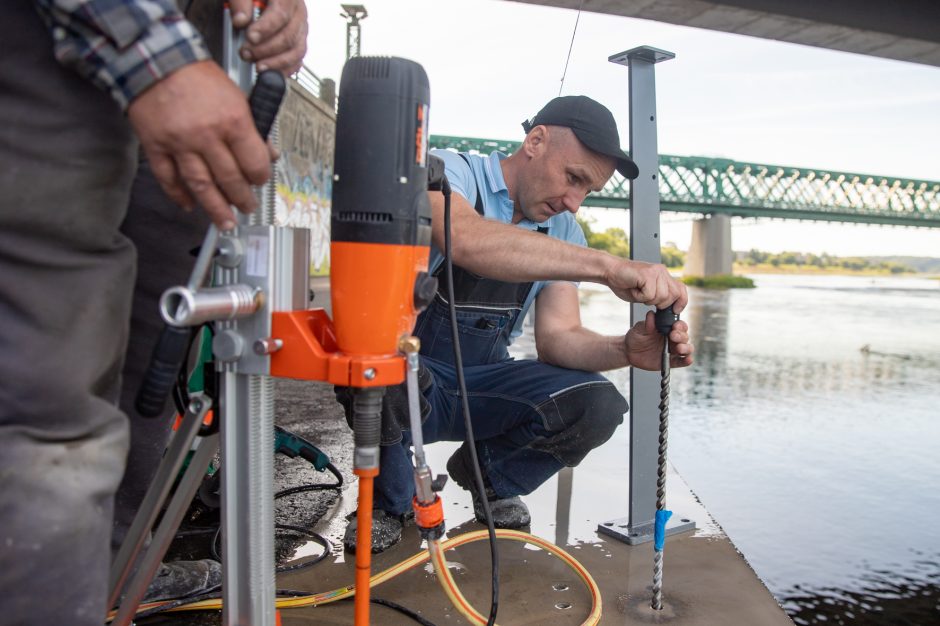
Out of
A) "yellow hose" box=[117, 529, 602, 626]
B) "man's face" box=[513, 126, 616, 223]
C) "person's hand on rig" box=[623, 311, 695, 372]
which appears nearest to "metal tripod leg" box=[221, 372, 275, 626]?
"yellow hose" box=[117, 529, 602, 626]

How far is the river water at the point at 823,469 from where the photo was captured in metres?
2.61

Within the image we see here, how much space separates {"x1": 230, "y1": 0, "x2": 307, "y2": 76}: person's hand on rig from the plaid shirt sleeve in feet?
0.65

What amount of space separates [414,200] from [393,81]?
194 millimetres

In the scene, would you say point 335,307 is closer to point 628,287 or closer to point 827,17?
point 628,287

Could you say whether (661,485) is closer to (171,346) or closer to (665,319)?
(665,319)

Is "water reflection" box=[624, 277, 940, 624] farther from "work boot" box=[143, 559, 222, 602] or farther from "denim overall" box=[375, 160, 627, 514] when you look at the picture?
"work boot" box=[143, 559, 222, 602]

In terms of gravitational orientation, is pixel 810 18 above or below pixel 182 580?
above

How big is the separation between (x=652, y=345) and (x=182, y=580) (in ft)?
4.64

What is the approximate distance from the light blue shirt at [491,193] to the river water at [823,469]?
4.70 feet

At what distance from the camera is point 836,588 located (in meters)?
2.56

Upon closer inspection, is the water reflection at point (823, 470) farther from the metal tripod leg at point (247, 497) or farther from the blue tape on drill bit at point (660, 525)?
the metal tripod leg at point (247, 497)

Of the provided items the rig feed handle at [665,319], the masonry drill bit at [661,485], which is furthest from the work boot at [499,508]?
the rig feed handle at [665,319]

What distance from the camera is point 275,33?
1113mm

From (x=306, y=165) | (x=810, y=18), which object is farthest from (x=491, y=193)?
(x=306, y=165)
